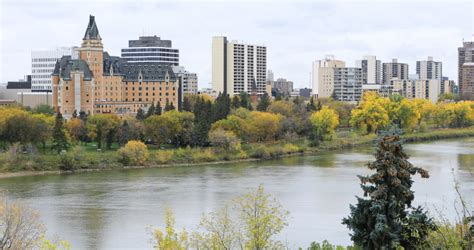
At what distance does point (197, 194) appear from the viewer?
1620 cm

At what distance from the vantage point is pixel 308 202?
14.9 m

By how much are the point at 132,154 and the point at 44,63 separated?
88.3 feet

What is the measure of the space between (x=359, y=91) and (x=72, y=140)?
34318mm

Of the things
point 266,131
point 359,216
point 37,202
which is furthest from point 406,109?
point 359,216

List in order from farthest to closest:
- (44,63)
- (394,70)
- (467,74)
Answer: (394,70) → (467,74) → (44,63)

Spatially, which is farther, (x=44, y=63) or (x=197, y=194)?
(x=44, y=63)

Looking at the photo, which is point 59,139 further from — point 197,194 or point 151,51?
point 151,51

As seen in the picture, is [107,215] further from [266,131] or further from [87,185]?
[266,131]

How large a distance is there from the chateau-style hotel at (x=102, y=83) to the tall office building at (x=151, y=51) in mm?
7576

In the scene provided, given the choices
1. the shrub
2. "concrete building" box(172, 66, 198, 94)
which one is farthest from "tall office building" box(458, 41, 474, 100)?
the shrub

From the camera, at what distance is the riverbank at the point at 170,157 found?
20844mm

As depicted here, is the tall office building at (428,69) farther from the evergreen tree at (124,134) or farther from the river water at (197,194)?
the evergreen tree at (124,134)

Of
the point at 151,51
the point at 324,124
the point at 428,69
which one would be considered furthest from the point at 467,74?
the point at 324,124

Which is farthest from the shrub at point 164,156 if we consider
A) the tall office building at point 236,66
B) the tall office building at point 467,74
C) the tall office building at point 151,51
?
the tall office building at point 467,74
